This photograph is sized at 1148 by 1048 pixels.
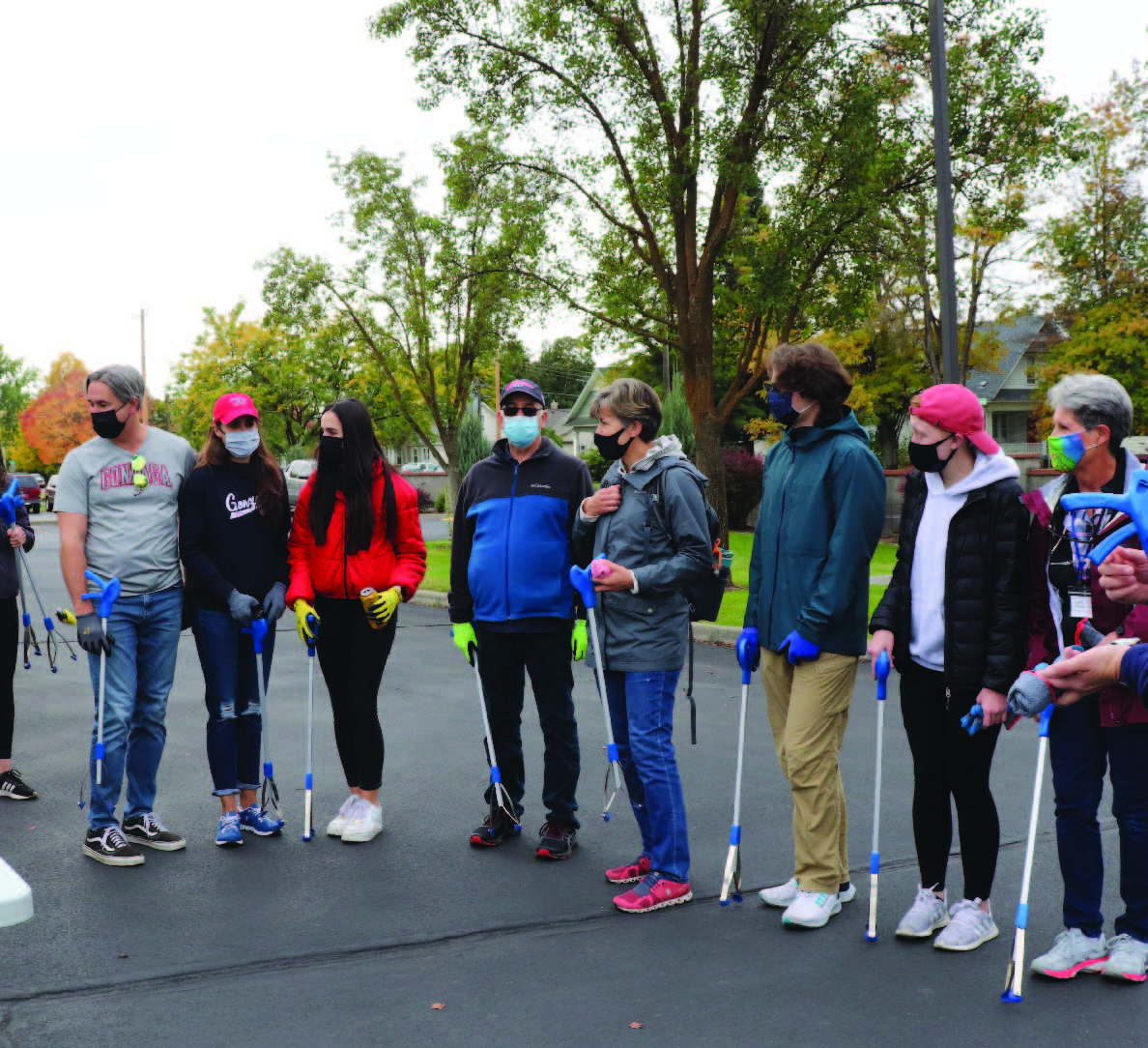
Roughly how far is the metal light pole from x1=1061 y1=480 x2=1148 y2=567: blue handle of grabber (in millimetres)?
7226

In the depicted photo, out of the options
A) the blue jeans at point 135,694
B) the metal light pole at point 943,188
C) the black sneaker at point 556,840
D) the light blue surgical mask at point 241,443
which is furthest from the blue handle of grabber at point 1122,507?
the metal light pole at point 943,188

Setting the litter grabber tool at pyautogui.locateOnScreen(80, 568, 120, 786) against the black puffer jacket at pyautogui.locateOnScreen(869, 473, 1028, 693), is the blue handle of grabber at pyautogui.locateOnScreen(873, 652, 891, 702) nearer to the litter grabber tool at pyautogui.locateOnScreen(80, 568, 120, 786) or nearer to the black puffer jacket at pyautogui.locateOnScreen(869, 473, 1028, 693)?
the black puffer jacket at pyautogui.locateOnScreen(869, 473, 1028, 693)

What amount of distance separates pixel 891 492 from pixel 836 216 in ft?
40.7

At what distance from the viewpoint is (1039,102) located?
575 inches

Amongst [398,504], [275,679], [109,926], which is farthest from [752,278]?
[109,926]

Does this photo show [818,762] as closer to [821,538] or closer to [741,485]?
[821,538]

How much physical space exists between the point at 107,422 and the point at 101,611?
83 centimetres

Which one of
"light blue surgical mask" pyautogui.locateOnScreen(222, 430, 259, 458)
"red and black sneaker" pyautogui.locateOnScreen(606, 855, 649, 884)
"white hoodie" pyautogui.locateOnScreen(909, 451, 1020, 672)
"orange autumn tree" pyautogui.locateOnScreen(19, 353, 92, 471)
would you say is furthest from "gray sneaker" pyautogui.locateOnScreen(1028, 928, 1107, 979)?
"orange autumn tree" pyautogui.locateOnScreen(19, 353, 92, 471)

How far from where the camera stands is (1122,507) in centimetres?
338

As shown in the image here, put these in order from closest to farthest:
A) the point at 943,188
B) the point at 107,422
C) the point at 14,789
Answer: the point at 107,422, the point at 14,789, the point at 943,188

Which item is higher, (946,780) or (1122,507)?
(1122,507)

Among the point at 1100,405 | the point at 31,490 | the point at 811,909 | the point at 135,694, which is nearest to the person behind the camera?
the point at 1100,405

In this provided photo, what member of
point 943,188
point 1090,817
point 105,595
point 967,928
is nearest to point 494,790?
point 105,595

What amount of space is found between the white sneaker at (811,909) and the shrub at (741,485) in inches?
996
